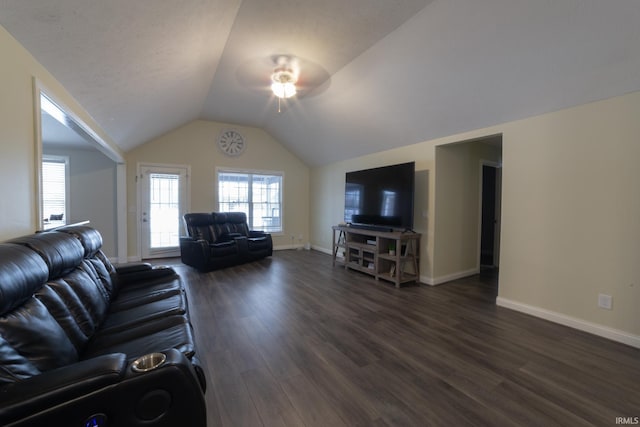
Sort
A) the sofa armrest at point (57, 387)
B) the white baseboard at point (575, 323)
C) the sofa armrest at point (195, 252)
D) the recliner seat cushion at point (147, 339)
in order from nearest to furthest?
1. the sofa armrest at point (57, 387)
2. the recliner seat cushion at point (147, 339)
3. the white baseboard at point (575, 323)
4. the sofa armrest at point (195, 252)

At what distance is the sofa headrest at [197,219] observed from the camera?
502 cm

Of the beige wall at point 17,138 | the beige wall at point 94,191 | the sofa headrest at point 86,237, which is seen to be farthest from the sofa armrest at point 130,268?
the beige wall at point 94,191

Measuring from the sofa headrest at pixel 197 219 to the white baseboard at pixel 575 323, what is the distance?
491 centimetres

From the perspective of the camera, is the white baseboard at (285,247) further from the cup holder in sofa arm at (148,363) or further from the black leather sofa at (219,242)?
the cup holder in sofa arm at (148,363)

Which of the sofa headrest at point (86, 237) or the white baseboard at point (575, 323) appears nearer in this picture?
Result: the sofa headrest at point (86, 237)

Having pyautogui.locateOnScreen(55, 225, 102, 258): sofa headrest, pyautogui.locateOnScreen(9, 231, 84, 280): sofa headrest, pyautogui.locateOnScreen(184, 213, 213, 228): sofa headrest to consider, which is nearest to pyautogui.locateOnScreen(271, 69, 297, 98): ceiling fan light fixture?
pyautogui.locateOnScreen(55, 225, 102, 258): sofa headrest

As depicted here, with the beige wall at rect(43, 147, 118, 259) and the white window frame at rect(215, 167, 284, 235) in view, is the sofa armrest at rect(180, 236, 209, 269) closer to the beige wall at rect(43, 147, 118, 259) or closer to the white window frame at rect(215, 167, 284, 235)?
the white window frame at rect(215, 167, 284, 235)

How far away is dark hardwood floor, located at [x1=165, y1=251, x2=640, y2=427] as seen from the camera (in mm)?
1523

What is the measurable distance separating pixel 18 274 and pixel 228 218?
4516 millimetres

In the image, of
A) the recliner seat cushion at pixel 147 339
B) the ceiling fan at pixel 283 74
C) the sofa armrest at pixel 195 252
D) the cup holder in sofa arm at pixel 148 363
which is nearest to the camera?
the cup holder in sofa arm at pixel 148 363

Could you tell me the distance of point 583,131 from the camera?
2.52 meters

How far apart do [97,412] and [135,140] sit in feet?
16.5

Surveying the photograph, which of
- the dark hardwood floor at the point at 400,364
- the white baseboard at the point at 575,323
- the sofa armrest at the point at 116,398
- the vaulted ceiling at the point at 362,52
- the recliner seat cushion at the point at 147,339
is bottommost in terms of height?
the dark hardwood floor at the point at 400,364

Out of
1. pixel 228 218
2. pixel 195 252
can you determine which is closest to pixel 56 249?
pixel 195 252
